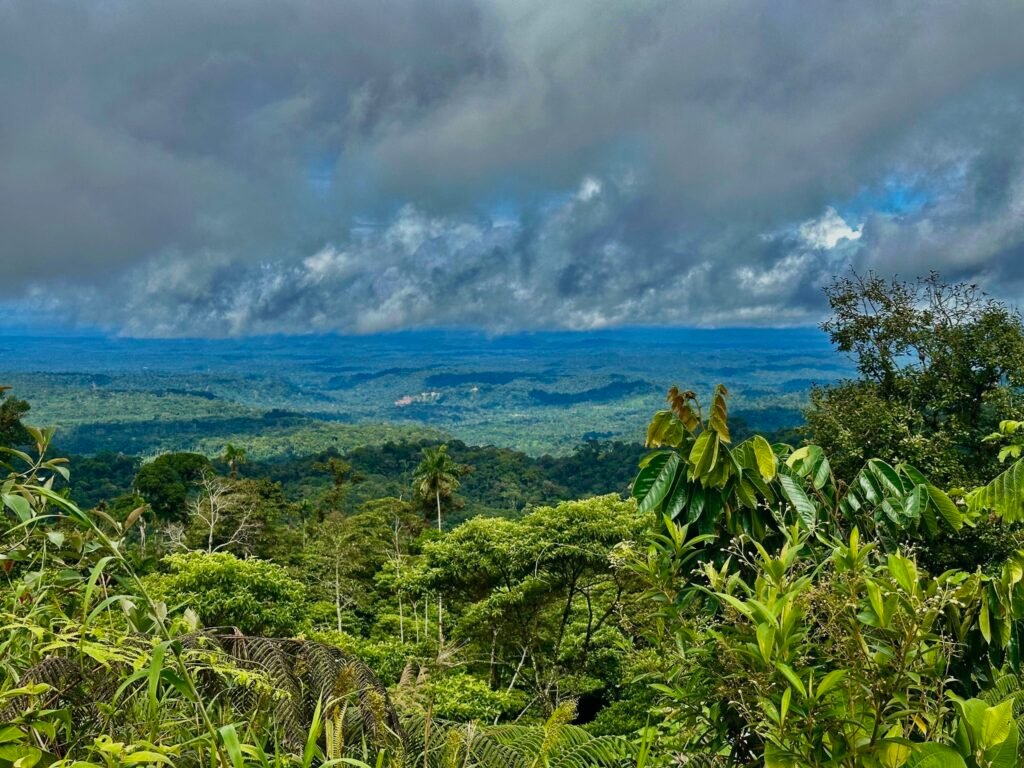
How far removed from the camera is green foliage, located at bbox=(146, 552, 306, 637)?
47.2ft

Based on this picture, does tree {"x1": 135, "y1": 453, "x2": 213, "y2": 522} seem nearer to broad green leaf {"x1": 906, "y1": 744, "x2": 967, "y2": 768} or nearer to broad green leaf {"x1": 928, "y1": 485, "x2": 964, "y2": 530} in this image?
broad green leaf {"x1": 928, "y1": 485, "x2": 964, "y2": 530}

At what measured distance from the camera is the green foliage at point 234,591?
14.4m

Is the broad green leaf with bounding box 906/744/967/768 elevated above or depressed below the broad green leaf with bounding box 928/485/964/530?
below

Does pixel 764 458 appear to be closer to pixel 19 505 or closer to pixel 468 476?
pixel 19 505

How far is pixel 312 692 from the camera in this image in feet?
6.31

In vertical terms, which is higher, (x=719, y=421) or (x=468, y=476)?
(x=719, y=421)

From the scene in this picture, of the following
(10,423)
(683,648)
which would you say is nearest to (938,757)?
(683,648)

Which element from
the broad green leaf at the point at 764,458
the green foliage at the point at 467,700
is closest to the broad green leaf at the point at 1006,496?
the broad green leaf at the point at 764,458

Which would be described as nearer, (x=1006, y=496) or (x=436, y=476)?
→ (x=1006, y=496)

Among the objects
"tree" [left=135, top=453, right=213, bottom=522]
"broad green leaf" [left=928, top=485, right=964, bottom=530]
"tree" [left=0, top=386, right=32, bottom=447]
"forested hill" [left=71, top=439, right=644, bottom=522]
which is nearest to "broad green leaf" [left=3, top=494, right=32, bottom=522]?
"broad green leaf" [left=928, top=485, right=964, bottom=530]

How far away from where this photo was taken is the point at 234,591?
48.3 ft

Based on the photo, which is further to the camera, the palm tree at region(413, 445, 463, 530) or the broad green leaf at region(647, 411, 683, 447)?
the palm tree at region(413, 445, 463, 530)

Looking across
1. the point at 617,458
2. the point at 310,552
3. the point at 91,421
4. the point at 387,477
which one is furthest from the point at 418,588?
the point at 91,421

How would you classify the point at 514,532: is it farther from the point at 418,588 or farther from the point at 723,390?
the point at 723,390
